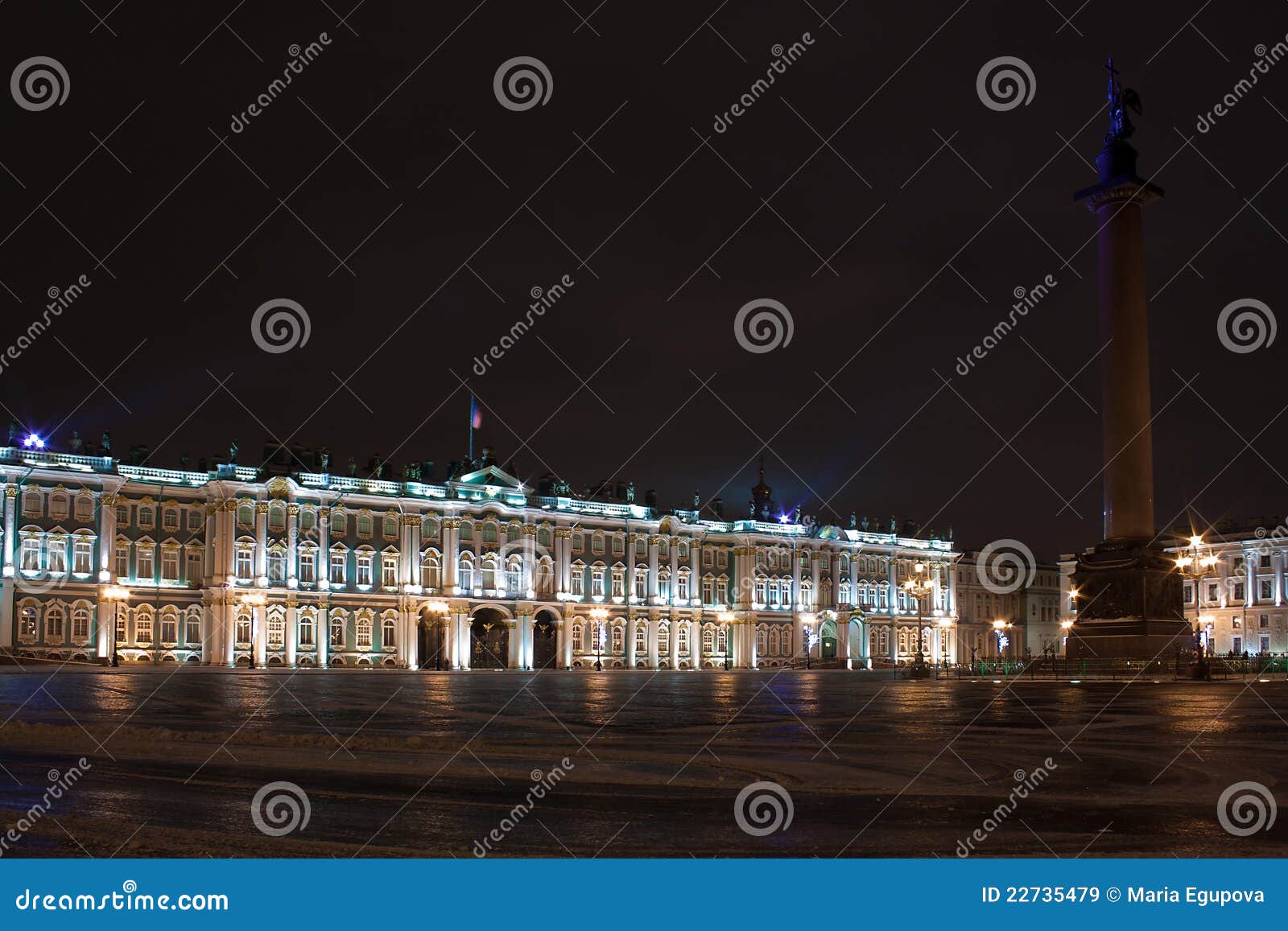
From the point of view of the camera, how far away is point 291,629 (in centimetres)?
6944

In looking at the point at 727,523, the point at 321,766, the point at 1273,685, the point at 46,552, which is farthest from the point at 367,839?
the point at 727,523

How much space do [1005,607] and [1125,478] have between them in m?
74.7

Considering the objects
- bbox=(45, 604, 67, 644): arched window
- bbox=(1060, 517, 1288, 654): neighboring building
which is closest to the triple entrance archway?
bbox=(45, 604, 67, 644): arched window

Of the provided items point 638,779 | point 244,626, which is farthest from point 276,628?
point 638,779

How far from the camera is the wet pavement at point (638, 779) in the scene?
7930 mm

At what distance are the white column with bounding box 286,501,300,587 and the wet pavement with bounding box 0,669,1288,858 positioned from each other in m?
48.9

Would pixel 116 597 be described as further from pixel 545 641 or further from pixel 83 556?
pixel 545 641

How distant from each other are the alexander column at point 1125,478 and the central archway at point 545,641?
44380 millimetres

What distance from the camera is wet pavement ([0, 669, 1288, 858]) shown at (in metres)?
7.93

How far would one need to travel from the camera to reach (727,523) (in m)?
88.4

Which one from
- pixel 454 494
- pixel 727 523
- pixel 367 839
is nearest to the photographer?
pixel 367 839

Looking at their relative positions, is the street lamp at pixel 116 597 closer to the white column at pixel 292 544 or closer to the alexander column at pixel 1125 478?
the white column at pixel 292 544

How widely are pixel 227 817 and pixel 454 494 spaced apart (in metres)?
67.5

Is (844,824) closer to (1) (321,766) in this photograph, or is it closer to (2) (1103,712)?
(1) (321,766)
